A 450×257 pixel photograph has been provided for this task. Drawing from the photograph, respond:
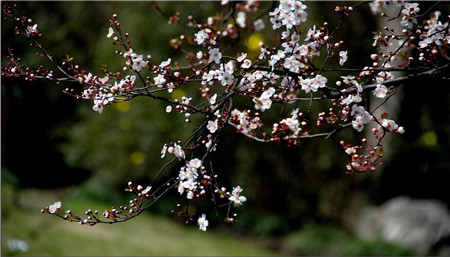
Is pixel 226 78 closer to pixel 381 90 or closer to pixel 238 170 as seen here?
pixel 381 90

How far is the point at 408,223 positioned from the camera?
4.97m

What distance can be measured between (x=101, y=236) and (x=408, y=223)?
3.42 metres

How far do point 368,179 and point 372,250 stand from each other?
100 centimetres

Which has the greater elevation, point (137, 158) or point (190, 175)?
point (137, 158)

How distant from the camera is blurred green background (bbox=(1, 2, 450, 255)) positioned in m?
5.11

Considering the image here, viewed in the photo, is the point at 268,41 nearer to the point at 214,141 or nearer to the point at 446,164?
the point at 446,164

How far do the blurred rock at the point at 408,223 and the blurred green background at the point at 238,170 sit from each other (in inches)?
6.4

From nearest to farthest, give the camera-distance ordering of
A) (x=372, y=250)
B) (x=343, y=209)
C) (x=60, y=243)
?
(x=60, y=243)
(x=372, y=250)
(x=343, y=209)

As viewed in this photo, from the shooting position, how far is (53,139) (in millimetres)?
7156

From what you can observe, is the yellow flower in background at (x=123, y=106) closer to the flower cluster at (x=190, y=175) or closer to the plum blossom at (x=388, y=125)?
the flower cluster at (x=190, y=175)

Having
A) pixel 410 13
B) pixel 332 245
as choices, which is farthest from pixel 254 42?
pixel 410 13

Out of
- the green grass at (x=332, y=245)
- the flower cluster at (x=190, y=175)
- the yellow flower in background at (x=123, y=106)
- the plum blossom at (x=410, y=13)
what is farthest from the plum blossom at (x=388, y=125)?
the yellow flower in background at (x=123, y=106)

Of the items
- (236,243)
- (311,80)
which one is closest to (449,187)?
(236,243)

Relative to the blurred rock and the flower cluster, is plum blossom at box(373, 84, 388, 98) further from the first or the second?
the blurred rock
